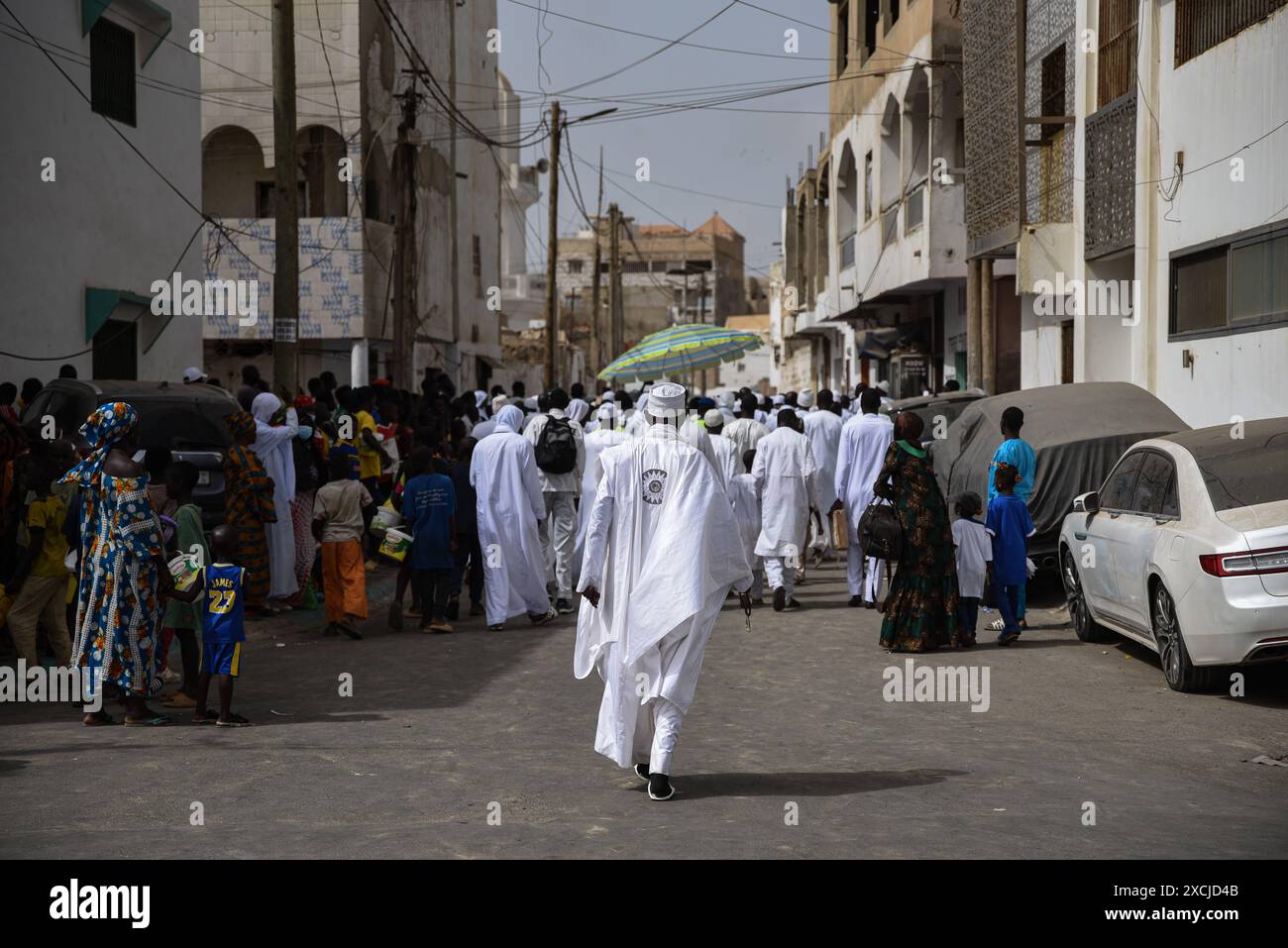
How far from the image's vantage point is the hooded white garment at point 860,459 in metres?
14.8

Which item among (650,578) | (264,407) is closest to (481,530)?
(264,407)

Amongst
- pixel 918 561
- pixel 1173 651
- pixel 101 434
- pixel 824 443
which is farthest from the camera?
pixel 824 443

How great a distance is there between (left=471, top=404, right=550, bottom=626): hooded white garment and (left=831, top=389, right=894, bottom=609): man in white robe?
3093 millimetres

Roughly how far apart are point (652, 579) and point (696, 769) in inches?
42.4

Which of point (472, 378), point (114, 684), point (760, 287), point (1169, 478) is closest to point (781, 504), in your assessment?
point (1169, 478)

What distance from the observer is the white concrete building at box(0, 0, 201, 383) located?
58.4ft

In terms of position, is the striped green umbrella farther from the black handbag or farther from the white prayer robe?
the black handbag

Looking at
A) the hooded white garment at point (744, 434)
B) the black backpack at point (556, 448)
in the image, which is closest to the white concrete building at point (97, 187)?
the black backpack at point (556, 448)

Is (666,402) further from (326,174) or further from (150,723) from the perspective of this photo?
(326,174)

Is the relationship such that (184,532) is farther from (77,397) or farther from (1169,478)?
(1169,478)

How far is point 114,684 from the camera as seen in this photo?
853 cm

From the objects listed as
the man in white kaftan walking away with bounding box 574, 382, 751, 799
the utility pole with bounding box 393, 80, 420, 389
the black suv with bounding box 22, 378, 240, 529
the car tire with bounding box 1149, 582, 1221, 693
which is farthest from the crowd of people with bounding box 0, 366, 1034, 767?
the utility pole with bounding box 393, 80, 420, 389

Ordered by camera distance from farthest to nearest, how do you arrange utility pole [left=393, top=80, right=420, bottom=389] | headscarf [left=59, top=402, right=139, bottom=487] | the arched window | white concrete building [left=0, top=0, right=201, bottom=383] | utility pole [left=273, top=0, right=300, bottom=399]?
the arched window → utility pole [left=393, top=80, right=420, bottom=389] → white concrete building [left=0, top=0, right=201, bottom=383] → utility pole [left=273, top=0, right=300, bottom=399] → headscarf [left=59, top=402, right=139, bottom=487]

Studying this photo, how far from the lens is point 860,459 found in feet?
48.9
